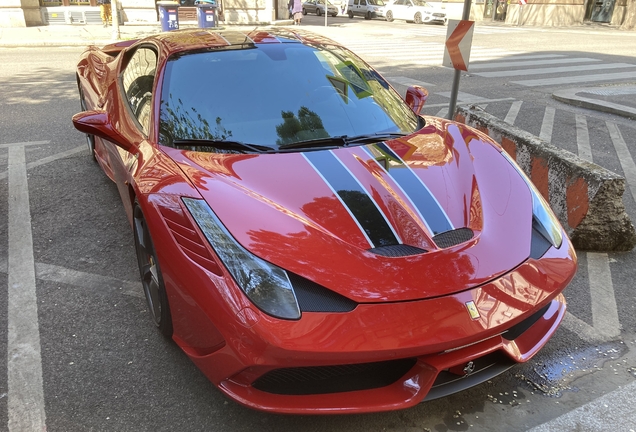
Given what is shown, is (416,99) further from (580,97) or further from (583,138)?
(580,97)

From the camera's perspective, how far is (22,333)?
2.72 meters

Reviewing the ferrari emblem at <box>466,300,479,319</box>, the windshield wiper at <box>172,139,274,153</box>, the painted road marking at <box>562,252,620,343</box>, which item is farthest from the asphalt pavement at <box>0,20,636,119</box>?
the ferrari emblem at <box>466,300,479,319</box>

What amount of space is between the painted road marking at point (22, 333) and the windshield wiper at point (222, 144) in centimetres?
123

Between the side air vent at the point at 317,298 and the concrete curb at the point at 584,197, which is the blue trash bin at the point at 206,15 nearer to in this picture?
the concrete curb at the point at 584,197

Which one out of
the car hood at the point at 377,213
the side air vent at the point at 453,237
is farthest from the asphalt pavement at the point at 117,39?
the side air vent at the point at 453,237

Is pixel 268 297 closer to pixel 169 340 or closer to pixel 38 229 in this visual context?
pixel 169 340

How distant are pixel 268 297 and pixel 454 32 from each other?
14.0 ft

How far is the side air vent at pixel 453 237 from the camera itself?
2.13 m

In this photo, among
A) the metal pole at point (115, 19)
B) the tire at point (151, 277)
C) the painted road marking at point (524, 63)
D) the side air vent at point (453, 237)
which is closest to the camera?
the side air vent at point (453, 237)

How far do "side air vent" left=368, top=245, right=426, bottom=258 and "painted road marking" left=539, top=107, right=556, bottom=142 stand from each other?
15.7 ft

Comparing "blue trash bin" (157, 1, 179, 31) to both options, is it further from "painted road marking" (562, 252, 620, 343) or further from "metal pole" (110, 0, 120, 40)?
"painted road marking" (562, 252, 620, 343)

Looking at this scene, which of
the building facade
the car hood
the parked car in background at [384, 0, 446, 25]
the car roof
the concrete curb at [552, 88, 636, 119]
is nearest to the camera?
the car hood

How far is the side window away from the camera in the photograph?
298 cm

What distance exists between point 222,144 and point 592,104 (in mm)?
7146
